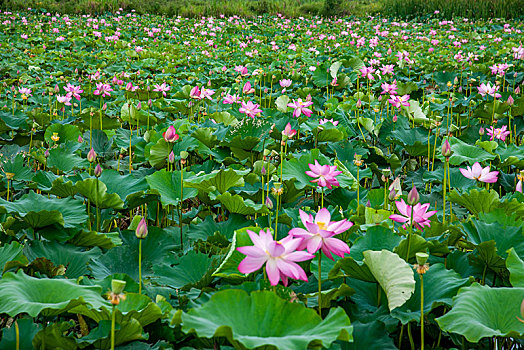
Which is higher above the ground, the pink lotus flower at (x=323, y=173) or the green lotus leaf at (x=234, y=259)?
the pink lotus flower at (x=323, y=173)

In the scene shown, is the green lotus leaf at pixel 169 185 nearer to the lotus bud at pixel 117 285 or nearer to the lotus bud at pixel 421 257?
the lotus bud at pixel 117 285

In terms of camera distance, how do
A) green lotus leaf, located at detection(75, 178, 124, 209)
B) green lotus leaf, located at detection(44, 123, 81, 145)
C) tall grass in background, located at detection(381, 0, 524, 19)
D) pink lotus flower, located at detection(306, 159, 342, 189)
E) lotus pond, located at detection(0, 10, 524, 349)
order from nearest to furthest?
1. lotus pond, located at detection(0, 10, 524, 349)
2. pink lotus flower, located at detection(306, 159, 342, 189)
3. green lotus leaf, located at detection(75, 178, 124, 209)
4. green lotus leaf, located at detection(44, 123, 81, 145)
5. tall grass in background, located at detection(381, 0, 524, 19)

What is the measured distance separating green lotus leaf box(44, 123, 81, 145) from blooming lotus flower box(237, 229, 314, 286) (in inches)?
71.7

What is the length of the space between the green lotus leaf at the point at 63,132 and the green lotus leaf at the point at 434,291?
192 cm

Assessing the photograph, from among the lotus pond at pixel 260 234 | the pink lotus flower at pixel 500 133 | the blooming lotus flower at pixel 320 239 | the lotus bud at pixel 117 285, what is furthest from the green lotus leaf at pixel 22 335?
the pink lotus flower at pixel 500 133

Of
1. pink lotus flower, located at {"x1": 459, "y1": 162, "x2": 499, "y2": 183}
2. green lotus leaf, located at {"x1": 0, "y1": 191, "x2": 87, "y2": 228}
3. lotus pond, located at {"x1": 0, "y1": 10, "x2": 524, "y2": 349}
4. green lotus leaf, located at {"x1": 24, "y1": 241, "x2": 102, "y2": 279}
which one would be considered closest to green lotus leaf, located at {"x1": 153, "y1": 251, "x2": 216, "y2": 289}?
lotus pond, located at {"x1": 0, "y1": 10, "x2": 524, "y2": 349}

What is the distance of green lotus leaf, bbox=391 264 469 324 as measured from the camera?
37.1 inches

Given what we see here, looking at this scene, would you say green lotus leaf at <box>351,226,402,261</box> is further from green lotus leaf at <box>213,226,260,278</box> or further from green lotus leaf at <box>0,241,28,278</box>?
green lotus leaf at <box>0,241,28,278</box>

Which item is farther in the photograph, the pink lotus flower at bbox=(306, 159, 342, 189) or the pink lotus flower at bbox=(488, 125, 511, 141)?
the pink lotus flower at bbox=(488, 125, 511, 141)

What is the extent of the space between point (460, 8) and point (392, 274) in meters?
10.8

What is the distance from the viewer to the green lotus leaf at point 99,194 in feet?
4.58

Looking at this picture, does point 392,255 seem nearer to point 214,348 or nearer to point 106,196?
point 214,348

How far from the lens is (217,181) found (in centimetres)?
153

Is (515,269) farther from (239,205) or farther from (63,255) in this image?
(63,255)
